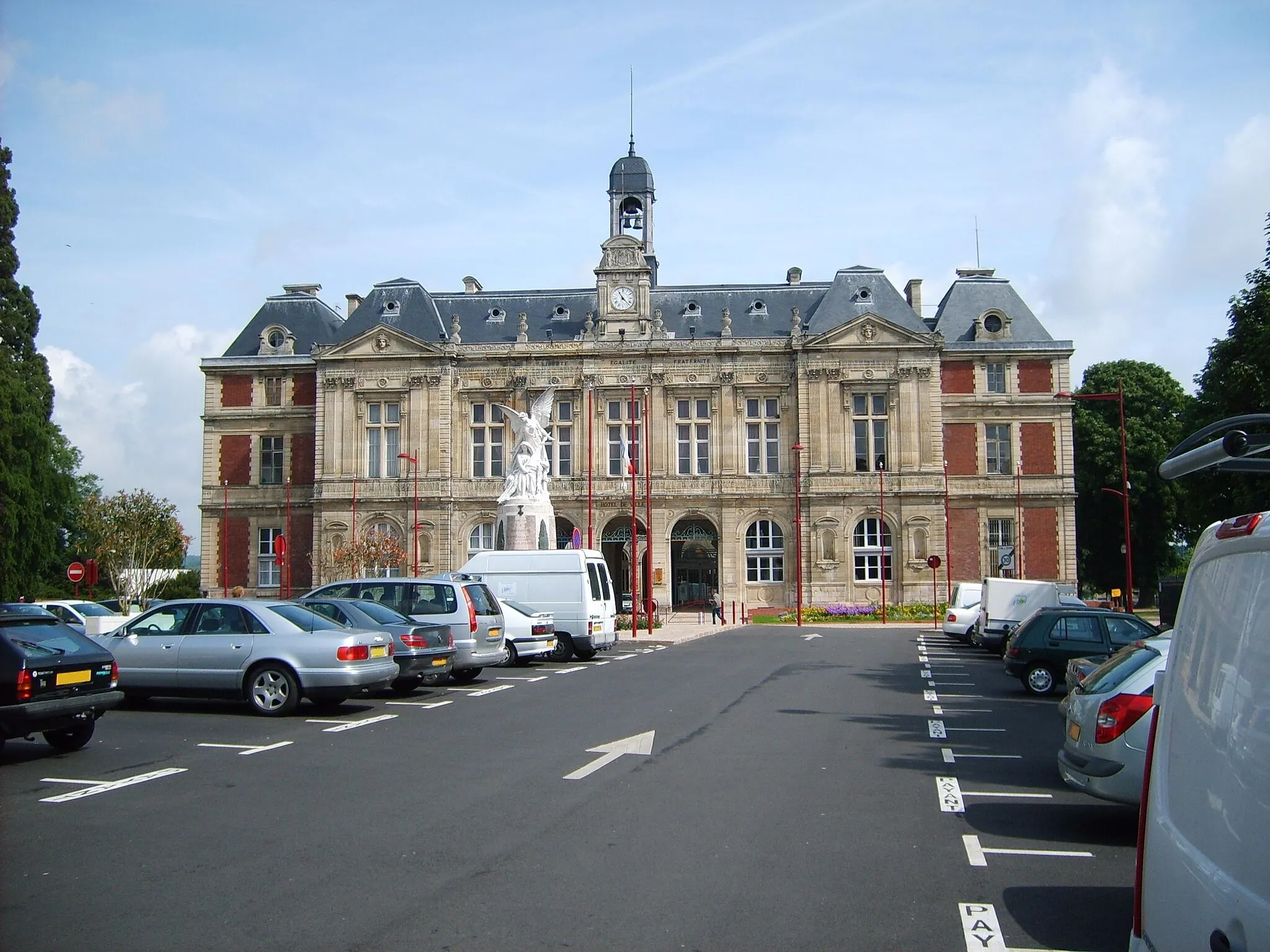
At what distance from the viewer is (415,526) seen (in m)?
57.1

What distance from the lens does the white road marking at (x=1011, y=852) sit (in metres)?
8.17

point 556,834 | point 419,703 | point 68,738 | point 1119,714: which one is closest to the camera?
point 556,834

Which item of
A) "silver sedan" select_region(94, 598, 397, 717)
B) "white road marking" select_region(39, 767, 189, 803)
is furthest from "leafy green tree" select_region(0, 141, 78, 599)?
"white road marking" select_region(39, 767, 189, 803)

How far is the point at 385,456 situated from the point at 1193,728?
57.3 meters

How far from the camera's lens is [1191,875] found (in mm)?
3389

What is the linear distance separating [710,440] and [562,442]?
7.58m

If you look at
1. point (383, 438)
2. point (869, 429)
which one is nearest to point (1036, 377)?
point (869, 429)

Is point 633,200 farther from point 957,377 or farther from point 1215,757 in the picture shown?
point 1215,757

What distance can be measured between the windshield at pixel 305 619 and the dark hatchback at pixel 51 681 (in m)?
2.98

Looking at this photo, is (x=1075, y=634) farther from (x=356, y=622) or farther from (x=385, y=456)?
(x=385, y=456)

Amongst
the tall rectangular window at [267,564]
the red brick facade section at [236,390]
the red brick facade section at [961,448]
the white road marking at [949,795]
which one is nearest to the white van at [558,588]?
the white road marking at [949,795]

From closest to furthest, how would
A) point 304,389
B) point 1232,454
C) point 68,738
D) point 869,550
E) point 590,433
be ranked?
1. point 1232,454
2. point 68,738
3. point 869,550
4. point 590,433
5. point 304,389

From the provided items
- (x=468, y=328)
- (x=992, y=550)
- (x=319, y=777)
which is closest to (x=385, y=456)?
(x=468, y=328)

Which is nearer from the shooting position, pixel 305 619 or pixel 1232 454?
pixel 1232 454
